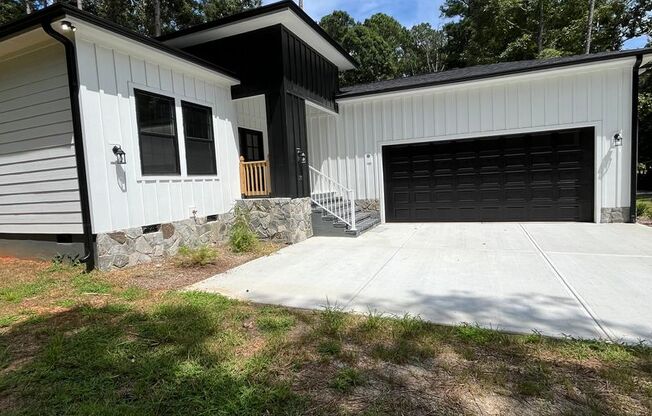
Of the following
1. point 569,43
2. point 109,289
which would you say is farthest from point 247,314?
point 569,43

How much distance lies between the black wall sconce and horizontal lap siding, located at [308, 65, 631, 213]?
18.1ft

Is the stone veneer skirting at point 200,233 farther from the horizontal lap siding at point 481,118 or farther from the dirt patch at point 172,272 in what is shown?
the horizontal lap siding at point 481,118

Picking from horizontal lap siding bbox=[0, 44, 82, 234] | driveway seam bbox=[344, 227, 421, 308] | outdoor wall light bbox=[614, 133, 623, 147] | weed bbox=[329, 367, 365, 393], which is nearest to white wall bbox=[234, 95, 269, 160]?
horizontal lap siding bbox=[0, 44, 82, 234]

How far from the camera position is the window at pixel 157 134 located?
5.57 metres

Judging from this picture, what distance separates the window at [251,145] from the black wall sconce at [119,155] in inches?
143

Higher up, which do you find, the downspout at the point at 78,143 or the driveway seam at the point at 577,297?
the downspout at the point at 78,143

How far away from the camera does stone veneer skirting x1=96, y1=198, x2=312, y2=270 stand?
510 cm

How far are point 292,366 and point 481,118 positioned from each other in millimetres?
8016

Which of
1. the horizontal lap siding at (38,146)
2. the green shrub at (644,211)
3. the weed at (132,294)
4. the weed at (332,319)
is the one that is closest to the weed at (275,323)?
the weed at (332,319)

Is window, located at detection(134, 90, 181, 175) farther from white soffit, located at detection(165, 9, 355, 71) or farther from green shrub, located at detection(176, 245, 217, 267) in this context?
white soffit, located at detection(165, 9, 355, 71)

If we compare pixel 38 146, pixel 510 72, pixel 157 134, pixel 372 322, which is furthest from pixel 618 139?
pixel 38 146

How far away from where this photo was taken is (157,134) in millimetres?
5836

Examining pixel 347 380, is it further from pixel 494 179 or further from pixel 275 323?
pixel 494 179

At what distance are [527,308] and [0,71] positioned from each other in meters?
8.30
